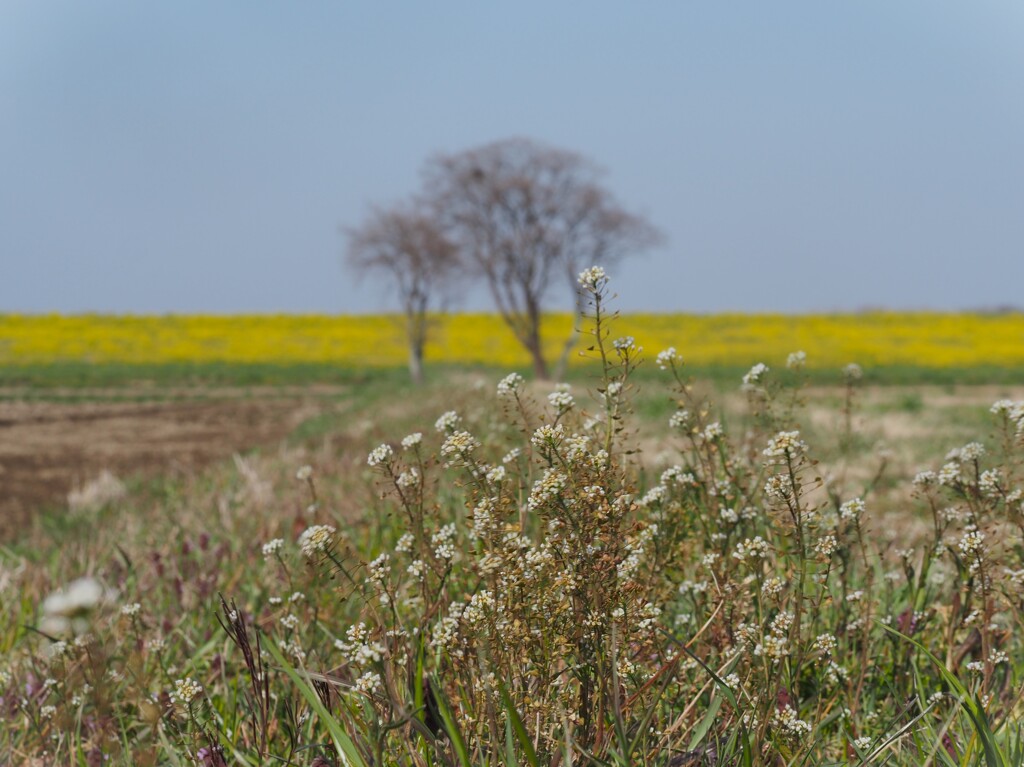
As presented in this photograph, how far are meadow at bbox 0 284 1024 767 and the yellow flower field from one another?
36739mm

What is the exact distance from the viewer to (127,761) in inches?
72.9

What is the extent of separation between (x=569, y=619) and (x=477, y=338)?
52.5 m

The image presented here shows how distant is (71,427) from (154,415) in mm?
3069

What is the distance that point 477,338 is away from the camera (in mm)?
53969

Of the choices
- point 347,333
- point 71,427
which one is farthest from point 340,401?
point 347,333

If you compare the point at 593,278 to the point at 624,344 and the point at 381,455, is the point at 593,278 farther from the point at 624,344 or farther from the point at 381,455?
the point at 381,455

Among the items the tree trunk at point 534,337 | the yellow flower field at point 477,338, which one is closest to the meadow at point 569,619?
the tree trunk at point 534,337

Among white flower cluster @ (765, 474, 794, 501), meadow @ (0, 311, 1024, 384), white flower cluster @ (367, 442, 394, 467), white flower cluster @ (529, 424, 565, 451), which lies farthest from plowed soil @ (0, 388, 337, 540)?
meadow @ (0, 311, 1024, 384)

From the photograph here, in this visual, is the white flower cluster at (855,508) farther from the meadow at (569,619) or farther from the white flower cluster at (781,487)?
the white flower cluster at (781,487)

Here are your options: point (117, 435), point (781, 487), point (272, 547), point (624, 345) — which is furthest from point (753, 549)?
point (117, 435)

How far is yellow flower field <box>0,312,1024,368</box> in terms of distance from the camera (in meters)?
45.5

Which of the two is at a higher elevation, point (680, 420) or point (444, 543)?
point (680, 420)

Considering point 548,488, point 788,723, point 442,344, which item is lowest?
point 442,344

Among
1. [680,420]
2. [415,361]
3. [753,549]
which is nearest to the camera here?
[753,549]
